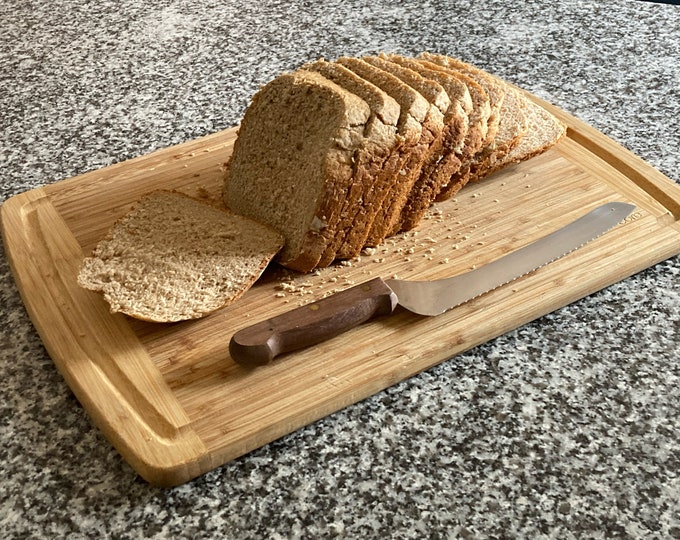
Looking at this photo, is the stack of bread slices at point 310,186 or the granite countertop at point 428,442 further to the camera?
the stack of bread slices at point 310,186

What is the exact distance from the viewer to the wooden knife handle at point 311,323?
1499 millimetres

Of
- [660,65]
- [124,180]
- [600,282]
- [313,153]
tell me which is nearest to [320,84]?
[313,153]

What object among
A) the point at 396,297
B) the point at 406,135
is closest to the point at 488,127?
the point at 406,135

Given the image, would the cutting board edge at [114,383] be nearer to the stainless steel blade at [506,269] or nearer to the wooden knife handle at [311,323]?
the wooden knife handle at [311,323]

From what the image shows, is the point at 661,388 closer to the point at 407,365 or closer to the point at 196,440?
the point at 407,365

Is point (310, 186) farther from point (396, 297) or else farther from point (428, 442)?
point (428, 442)

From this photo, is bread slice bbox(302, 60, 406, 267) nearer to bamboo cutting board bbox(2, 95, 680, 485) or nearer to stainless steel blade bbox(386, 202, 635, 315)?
bamboo cutting board bbox(2, 95, 680, 485)

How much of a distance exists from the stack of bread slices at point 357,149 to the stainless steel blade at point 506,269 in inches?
8.3

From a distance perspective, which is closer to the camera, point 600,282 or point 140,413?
point 140,413

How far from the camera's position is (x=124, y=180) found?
209 centimetres

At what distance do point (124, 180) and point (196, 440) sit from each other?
0.91 m

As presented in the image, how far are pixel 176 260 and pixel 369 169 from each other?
45 centimetres

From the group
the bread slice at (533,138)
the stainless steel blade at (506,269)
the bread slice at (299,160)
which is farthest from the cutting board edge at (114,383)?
the bread slice at (533,138)

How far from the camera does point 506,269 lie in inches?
68.8
